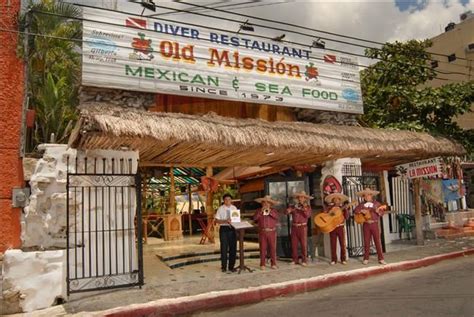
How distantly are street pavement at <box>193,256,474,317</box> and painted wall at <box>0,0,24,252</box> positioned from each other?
400 cm

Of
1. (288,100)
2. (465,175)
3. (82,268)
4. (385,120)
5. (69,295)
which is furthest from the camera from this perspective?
(465,175)

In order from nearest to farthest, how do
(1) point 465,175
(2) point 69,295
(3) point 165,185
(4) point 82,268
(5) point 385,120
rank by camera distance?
(2) point 69,295 < (4) point 82,268 < (5) point 385,120 < (3) point 165,185 < (1) point 465,175

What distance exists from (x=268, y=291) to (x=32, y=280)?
3808 millimetres

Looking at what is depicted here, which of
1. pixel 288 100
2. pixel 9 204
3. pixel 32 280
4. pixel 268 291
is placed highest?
pixel 288 100

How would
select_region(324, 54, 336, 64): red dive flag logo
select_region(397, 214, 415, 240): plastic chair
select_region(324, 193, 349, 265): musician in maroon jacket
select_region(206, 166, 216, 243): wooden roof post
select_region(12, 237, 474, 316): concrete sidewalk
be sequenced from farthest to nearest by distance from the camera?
select_region(397, 214, 415, 240): plastic chair
select_region(206, 166, 216, 243): wooden roof post
select_region(324, 54, 336, 64): red dive flag logo
select_region(324, 193, 349, 265): musician in maroon jacket
select_region(12, 237, 474, 316): concrete sidewalk

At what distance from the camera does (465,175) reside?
22.5 meters

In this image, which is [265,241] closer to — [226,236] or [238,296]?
[226,236]

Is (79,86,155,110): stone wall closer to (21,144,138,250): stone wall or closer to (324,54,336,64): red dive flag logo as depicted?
(21,144,138,250): stone wall

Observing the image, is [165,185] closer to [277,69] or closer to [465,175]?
[277,69]

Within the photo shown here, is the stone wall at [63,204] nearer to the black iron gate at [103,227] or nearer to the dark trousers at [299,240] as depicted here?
the black iron gate at [103,227]

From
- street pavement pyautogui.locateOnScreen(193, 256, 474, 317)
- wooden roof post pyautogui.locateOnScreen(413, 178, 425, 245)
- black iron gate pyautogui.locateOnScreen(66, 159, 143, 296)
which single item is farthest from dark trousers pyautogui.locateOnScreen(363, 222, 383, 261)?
black iron gate pyautogui.locateOnScreen(66, 159, 143, 296)

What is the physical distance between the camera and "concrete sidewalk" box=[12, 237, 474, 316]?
22.0 feet

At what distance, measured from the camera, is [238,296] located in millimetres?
7398

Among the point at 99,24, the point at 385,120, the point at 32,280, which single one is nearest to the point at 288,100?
the point at 99,24
